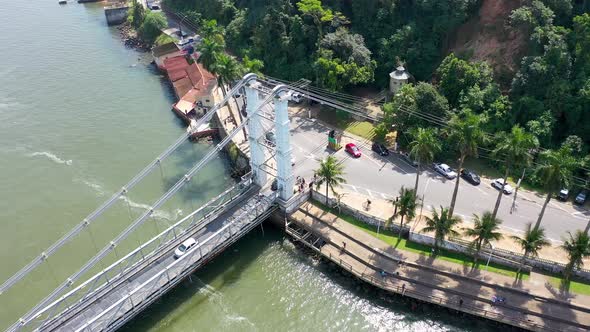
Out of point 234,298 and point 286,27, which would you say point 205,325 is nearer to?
point 234,298

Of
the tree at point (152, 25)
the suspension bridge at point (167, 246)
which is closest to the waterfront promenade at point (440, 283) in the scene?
the suspension bridge at point (167, 246)

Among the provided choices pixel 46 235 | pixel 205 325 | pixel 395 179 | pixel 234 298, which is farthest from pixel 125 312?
pixel 395 179

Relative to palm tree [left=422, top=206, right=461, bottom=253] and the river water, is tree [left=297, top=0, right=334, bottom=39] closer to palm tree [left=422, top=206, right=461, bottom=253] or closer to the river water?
the river water

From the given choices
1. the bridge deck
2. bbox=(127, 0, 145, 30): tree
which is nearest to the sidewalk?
the bridge deck

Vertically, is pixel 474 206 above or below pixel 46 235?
above

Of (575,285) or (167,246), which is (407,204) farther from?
(167,246)

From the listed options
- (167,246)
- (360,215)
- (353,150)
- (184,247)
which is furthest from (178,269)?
(353,150)
